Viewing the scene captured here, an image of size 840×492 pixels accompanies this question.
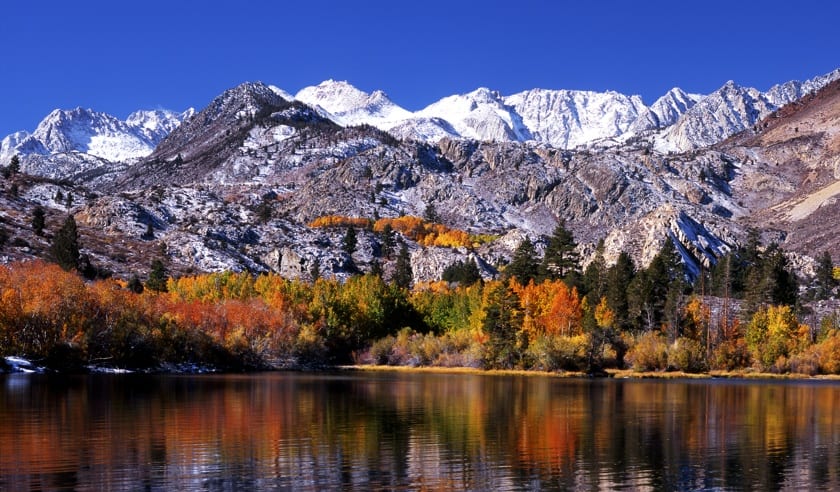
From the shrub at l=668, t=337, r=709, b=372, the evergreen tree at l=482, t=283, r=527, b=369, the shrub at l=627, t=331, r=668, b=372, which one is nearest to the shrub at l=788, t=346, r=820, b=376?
the shrub at l=668, t=337, r=709, b=372

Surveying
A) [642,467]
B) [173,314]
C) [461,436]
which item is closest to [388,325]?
[173,314]

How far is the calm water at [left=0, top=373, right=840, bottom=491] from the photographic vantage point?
39188 mm

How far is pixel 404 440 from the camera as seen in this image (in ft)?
172

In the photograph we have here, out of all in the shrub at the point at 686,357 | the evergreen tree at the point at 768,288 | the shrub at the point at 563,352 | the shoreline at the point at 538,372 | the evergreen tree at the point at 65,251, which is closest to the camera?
the shoreline at the point at 538,372

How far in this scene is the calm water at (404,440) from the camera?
39.2 meters

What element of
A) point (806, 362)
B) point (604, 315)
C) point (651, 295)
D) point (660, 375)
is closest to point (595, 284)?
point (651, 295)

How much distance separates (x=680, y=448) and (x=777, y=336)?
106001 millimetres

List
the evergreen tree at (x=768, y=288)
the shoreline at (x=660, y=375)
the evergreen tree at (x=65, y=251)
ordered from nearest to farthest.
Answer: the shoreline at (x=660, y=375) → the evergreen tree at (x=768, y=288) → the evergreen tree at (x=65, y=251)

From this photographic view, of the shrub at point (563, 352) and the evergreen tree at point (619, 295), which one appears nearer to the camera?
the shrub at point (563, 352)

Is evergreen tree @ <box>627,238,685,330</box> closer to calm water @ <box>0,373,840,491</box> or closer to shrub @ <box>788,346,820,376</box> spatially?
shrub @ <box>788,346,820,376</box>

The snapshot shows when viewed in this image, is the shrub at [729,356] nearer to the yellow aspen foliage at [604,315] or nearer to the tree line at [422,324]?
the tree line at [422,324]

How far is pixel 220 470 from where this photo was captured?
4034 centimetres

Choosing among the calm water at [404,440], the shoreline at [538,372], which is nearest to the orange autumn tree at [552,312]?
the shoreline at [538,372]

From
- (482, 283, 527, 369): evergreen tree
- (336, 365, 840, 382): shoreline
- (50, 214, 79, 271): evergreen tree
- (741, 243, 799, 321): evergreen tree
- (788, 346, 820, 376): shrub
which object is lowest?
(336, 365, 840, 382): shoreline
